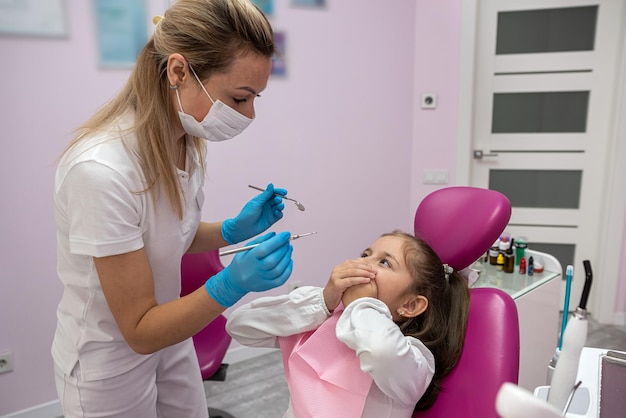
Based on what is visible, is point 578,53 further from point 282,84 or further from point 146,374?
point 146,374

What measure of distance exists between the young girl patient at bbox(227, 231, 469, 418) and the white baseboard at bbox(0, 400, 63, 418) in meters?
1.38

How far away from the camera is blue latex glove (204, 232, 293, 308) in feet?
3.16

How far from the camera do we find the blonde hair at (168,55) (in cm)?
96

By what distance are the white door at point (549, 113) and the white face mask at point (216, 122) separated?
226 centimetres

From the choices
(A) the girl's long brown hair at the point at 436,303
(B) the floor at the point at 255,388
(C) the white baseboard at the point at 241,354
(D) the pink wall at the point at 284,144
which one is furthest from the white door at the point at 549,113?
(A) the girl's long brown hair at the point at 436,303

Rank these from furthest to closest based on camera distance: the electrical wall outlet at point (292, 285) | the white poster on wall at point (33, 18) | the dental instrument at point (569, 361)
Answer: the electrical wall outlet at point (292, 285), the white poster on wall at point (33, 18), the dental instrument at point (569, 361)

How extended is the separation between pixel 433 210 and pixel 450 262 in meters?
0.16

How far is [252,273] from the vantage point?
3.23 ft

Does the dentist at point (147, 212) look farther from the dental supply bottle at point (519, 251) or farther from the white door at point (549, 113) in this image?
the white door at point (549, 113)

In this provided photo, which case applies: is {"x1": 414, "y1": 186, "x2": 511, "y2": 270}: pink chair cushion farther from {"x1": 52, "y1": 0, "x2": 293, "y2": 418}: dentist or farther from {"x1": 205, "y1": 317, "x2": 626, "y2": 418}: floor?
{"x1": 205, "y1": 317, "x2": 626, "y2": 418}: floor

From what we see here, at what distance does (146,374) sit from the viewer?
3.78 feet

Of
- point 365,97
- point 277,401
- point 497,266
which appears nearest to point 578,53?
point 365,97

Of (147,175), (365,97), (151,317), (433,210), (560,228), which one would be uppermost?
(365,97)

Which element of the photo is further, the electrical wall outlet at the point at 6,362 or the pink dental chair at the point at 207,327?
the electrical wall outlet at the point at 6,362
